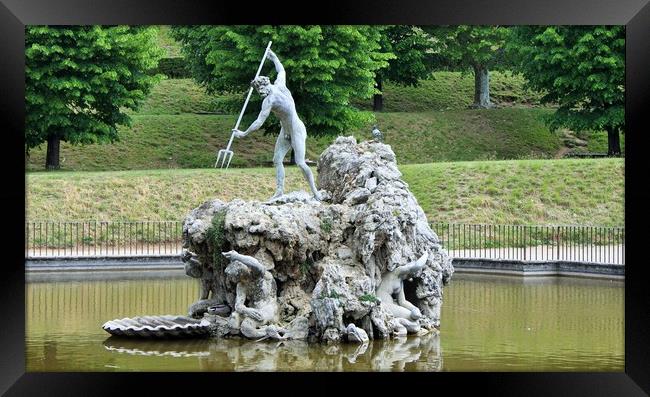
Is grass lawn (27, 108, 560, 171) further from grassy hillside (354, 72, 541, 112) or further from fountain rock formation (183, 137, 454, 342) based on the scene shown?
fountain rock formation (183, 137, 454, 342)

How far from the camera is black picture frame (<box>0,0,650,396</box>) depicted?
48.5 ft

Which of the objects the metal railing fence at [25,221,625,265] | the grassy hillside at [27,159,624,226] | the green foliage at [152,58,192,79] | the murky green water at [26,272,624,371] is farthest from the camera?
the green foliage at [152,58,192,79]

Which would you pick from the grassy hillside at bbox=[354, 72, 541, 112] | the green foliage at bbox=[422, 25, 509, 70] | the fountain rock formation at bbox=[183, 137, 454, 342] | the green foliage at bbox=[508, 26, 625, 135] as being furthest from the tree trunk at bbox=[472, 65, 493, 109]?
the fountain rock formation at bbox=[183, 137, 454, 342]

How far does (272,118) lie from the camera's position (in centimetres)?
4609

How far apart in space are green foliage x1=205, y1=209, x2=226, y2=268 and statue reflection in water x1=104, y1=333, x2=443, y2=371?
1.71 meters

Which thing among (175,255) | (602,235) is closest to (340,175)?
(175,255)

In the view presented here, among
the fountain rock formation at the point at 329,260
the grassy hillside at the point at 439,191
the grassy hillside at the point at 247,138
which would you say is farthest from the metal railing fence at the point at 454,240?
the fountain rock formation at the point at 329,260

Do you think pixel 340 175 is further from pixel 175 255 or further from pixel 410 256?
pixel 175 255

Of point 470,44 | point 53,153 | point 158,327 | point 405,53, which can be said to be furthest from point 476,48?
point 158,327

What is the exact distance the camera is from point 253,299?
2009 cm

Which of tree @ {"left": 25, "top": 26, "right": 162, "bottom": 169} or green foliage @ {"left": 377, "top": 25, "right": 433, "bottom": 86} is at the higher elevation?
green foliage @ {"left": 377, "top": 25, "right": 433, "bottom": 86}

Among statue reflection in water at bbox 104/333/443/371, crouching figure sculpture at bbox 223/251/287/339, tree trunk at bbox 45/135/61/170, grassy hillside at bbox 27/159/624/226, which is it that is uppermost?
tree trunk at bbox 45/135/61/170
